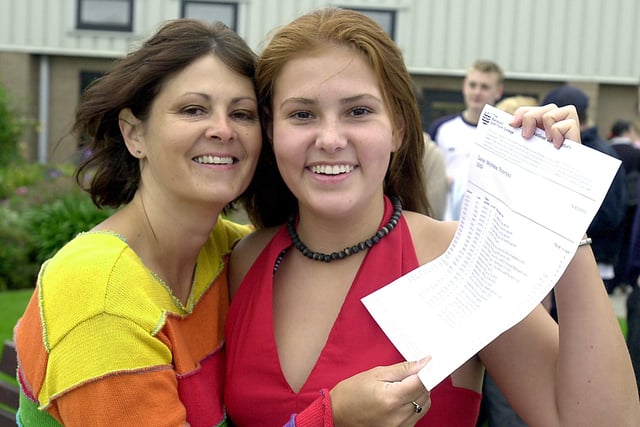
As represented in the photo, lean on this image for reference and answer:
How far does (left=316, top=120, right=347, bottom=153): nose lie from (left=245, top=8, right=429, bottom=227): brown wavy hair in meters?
0.15

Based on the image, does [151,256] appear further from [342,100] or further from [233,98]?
[342,100]

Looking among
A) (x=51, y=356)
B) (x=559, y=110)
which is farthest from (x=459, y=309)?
(x=51, y=356)

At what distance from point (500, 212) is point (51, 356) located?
1.03 m

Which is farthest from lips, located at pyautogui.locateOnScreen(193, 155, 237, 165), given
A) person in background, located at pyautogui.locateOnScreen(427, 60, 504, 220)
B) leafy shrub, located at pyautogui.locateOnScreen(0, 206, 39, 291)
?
leafy shrub, located at pyautogui.locateOnScreen(0, 206, 39, 291)

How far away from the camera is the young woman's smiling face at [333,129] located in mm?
1914

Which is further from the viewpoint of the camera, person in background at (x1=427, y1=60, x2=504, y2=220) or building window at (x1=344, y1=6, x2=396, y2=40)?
building window at (x1=344, y1=6, x2=396, y2=40)

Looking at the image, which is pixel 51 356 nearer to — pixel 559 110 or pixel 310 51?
pixel 310 51

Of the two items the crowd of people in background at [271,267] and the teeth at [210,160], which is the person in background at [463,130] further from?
the teeth at [210,160]

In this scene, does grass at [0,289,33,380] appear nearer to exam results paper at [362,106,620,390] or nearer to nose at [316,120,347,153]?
nose at [316,120,347,153]

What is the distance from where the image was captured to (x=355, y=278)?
2.02m

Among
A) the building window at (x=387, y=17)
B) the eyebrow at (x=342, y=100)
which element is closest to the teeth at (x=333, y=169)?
the eyebrow at (x=342, y=100)

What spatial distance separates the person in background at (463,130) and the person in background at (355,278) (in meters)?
3.09

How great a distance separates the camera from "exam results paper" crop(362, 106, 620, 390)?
61.2 inches

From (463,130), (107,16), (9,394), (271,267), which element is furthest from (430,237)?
(107,16)
